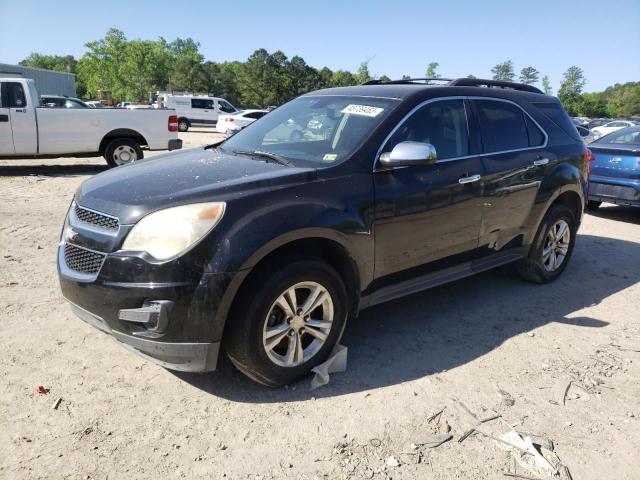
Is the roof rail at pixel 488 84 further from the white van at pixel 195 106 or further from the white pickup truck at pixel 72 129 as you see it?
the white van at pixel 195 106

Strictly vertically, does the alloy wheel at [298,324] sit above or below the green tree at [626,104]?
below

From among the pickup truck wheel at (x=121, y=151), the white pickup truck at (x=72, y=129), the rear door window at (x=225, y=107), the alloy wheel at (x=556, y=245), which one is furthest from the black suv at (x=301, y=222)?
the rear door window at (x=225, y=107)

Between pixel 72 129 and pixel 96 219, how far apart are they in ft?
29.5

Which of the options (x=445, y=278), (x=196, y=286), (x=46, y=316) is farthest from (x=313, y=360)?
(x=46, y=316)

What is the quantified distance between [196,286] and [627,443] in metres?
2.51

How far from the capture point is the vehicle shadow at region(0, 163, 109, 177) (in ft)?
35.0

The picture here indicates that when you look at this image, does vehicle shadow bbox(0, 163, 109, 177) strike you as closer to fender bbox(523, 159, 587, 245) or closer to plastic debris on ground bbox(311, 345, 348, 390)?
plastic debris on ground bbox(311, 345, 348, 390)

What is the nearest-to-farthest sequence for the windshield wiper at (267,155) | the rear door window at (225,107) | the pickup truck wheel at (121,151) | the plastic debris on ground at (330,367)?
the plastic debris on ground at (330,367) < the windshield wiper at (267,155) < the pickup truck wheel at (121,151) < the rear door window at (225,107)

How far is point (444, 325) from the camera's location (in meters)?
4.04

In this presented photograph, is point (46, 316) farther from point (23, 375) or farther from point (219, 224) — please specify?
point (219, 224)

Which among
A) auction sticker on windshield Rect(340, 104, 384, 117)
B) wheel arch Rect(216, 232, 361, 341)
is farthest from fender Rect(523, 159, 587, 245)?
wheel arch Rect(216, 232, 361, 341)

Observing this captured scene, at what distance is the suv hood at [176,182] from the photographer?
2.70 m

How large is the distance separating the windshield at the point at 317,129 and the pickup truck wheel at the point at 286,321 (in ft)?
2.75

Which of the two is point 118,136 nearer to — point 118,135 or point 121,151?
point 118,135
